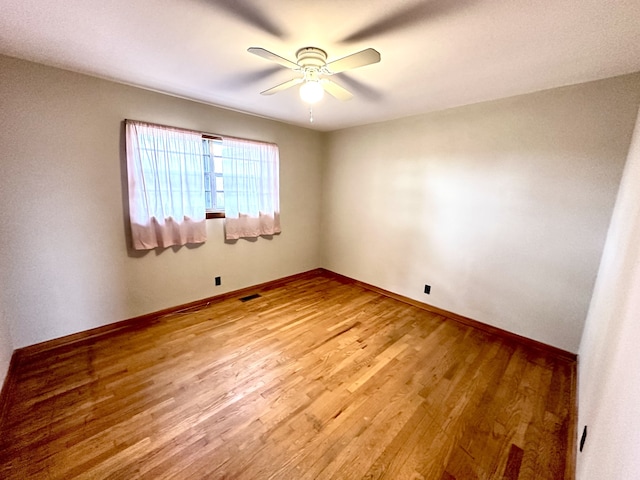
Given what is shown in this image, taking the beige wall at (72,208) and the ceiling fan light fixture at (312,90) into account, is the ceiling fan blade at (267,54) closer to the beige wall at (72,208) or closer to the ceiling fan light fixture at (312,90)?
the ceiling fan light fixture at (312,90)

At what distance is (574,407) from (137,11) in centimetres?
365

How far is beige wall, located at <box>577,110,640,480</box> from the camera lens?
2.44 ft

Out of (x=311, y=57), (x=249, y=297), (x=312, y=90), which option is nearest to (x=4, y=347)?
(x=249, y=297)

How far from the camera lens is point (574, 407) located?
173 centimetres

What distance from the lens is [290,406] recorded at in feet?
5.52

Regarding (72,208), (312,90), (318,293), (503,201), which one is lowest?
(318,293)

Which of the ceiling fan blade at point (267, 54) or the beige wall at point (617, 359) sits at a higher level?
the ceiling fan blade at point (267, 54)

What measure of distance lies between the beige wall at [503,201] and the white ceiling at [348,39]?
303 millimetres

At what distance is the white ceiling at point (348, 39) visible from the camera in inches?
49.8

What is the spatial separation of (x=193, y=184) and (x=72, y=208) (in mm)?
1028

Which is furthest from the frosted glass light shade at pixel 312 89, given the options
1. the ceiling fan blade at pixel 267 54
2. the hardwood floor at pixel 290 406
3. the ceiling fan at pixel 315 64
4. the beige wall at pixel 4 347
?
the beige wall at pixel 4 347

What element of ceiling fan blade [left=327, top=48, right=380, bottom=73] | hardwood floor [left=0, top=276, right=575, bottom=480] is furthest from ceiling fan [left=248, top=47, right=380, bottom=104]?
hardwood floor [left=0, top=276, right=575, bottom=480]

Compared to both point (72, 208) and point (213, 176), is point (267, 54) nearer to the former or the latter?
point (213, 176)

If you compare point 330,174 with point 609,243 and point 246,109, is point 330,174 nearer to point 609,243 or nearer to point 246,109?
point 246,109
